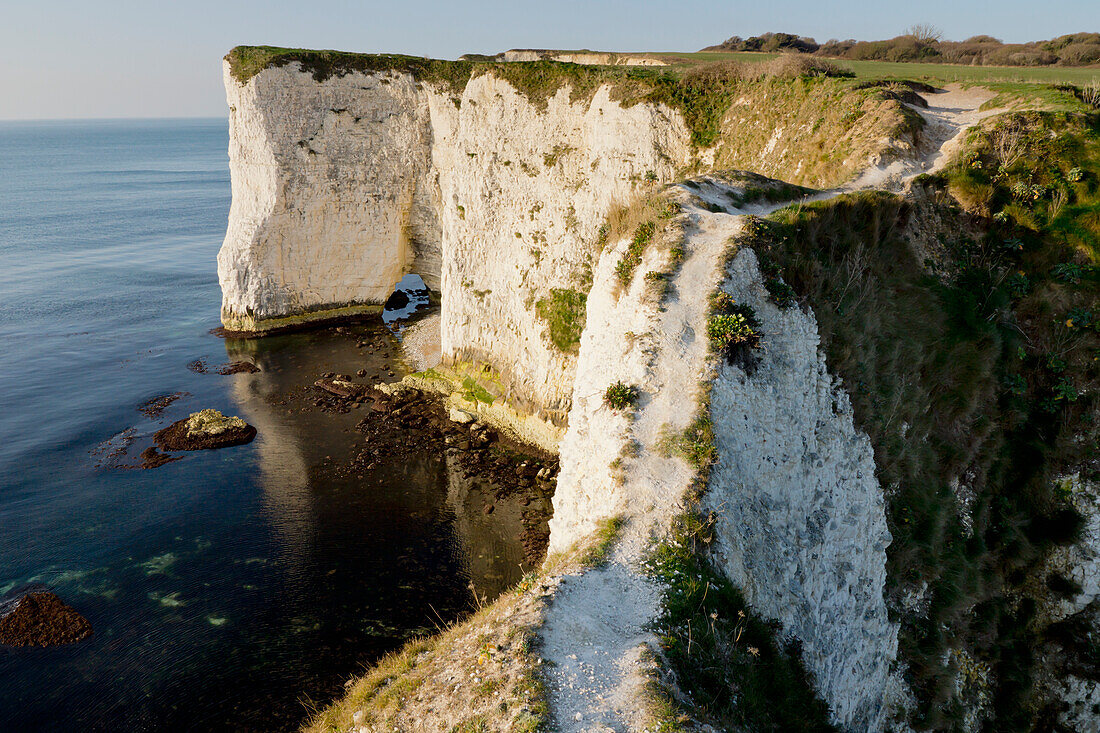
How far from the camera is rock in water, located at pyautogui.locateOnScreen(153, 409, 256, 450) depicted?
2993 centimetres

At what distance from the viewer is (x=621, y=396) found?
12.5 metres

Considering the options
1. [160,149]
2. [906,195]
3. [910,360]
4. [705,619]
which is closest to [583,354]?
[705,619]

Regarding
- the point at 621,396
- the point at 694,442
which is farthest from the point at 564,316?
the point at 694,442

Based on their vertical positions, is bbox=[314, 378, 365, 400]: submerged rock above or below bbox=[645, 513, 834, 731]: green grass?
below

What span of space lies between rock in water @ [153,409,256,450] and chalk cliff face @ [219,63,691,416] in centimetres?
1303

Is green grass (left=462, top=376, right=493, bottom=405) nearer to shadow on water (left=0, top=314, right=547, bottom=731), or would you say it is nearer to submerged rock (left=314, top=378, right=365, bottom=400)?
shadow on water (left=0, top=314, right=547, bottom=731)

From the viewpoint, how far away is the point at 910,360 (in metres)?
16.3

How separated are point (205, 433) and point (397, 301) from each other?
79.8 feet

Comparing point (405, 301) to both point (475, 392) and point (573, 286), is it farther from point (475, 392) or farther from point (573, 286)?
point (573, 286)

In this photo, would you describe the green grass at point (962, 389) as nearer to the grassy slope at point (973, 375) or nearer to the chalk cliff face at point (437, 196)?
the grassy slope at point (973, 375)

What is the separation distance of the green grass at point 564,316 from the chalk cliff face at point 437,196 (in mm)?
618

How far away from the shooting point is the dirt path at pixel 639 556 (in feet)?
25.6

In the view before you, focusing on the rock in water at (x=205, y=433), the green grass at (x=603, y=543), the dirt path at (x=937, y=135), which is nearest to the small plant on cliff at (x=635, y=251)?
the green grass at (x=603, y=543)

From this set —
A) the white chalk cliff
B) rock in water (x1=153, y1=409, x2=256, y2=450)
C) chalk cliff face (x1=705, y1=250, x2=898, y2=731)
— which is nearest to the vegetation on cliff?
the white chalk cliff
